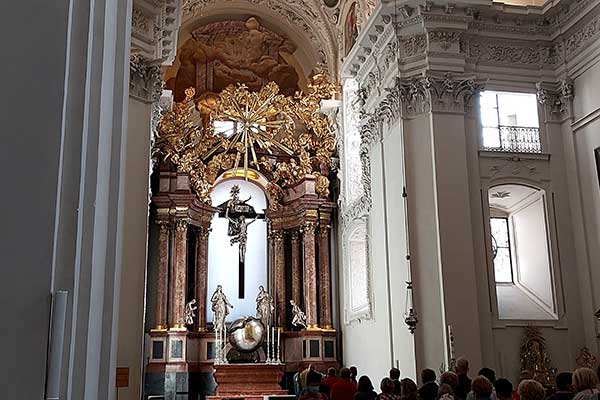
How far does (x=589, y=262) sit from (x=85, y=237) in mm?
13196

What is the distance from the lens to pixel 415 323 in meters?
12.4

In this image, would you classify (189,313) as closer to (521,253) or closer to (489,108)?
(521,253)

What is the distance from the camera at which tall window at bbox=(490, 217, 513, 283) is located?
1452 centimetres

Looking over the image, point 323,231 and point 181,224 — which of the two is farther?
point 323,231

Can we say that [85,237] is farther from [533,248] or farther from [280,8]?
[280,8]

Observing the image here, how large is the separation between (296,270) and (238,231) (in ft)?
6.55

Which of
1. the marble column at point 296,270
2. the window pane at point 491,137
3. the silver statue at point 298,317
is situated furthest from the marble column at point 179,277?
the window pane at point 491,137

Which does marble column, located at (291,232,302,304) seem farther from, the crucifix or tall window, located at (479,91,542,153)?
tall window, located at (479,91,542,153)

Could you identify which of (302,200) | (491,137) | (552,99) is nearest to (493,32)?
(552,99)

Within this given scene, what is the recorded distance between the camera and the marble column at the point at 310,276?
18.8 m

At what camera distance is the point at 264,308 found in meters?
18.8

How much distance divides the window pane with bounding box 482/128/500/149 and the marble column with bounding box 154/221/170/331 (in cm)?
897

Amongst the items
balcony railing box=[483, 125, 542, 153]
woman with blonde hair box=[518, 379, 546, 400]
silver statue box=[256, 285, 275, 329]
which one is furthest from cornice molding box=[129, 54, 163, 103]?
woman with blonde hair box=[518, 379, 546, 400]

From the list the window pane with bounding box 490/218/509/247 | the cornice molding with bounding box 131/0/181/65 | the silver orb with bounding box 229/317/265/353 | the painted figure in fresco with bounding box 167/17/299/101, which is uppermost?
the painted figure in fresco with bounding box 167/17/299/101
